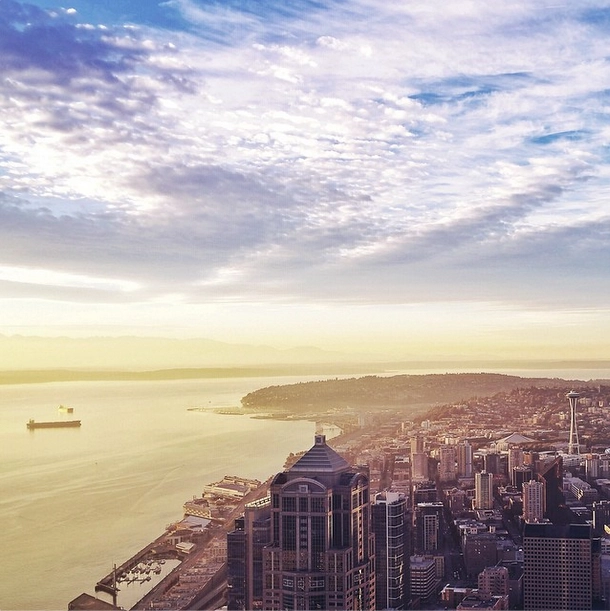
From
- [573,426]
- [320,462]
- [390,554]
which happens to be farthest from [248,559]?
[573,426]

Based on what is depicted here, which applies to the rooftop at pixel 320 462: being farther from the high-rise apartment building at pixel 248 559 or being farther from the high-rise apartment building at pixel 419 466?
the high-rise apartment building at pixel 419 466

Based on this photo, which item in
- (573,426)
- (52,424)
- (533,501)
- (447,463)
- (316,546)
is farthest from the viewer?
(573,426)

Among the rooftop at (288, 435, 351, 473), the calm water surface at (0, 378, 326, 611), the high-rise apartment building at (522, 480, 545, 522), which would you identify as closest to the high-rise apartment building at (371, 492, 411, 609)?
the rooftop at (288, 435, 351, 473)

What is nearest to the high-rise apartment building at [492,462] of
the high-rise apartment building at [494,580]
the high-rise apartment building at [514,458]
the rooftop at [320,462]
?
the high-rise apartment building at [514,458]

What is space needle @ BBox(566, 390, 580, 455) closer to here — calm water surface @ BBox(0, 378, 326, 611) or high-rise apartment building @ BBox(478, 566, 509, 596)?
calm water surface @ BBox(0, 378, 326, 611)

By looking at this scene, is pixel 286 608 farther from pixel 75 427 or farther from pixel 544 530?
pixel 75 427

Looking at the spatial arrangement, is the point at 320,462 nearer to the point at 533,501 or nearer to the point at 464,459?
the point at 533,501

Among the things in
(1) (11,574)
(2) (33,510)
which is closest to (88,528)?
(2) (33,510)
